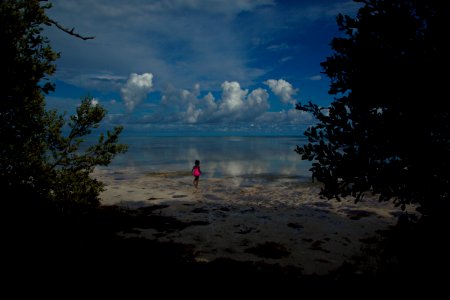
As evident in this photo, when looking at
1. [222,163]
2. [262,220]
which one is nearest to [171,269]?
[262,220]

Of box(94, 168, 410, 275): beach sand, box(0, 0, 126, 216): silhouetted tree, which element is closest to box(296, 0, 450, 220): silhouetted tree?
box(94, 168, 410, 275): beach sand

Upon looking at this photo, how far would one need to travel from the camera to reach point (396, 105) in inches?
251

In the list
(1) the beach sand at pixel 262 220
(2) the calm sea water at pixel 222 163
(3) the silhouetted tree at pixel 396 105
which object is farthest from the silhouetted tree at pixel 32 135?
(2) the calm sea water at pixel 222 163

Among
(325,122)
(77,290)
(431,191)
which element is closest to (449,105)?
(431,191)

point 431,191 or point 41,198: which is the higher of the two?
point 431,191

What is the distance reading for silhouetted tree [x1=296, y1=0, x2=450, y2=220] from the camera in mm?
5848

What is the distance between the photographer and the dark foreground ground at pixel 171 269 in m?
5.95

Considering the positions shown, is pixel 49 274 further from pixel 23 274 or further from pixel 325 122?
pixel 325 122

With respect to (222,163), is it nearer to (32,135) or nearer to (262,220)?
(262,220)

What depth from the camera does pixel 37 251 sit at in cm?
823

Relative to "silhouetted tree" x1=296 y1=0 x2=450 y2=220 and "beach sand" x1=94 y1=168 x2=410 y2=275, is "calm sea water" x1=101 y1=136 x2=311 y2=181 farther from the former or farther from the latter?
"silhouetted tree" x1=296 y1=0 x2=450 y2=220

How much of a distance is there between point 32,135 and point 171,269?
18.8 feet

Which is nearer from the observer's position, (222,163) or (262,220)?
(262,220)

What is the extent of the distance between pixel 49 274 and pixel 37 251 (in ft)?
4.79
